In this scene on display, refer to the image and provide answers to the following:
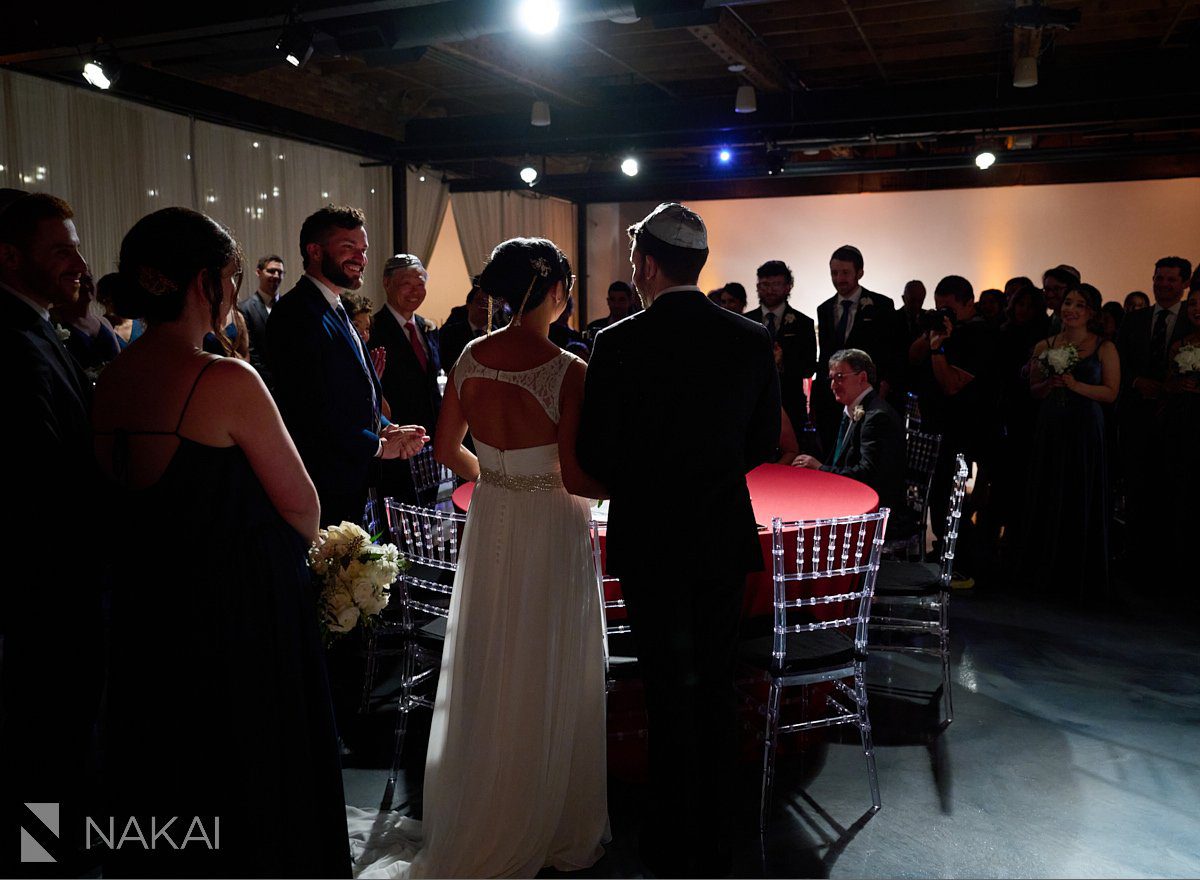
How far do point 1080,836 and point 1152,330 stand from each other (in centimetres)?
420

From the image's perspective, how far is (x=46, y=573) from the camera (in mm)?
2477

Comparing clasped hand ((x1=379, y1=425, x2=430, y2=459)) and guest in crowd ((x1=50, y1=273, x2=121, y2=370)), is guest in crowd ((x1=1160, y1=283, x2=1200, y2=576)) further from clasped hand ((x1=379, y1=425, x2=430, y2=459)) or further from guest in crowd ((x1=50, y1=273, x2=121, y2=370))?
guest in crowd ((x1=50, y1=273, x2=121, y2=370))

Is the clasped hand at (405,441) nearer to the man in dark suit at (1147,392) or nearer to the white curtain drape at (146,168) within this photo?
the man in dark suit at (1147,392)

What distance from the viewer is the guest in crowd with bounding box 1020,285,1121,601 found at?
17.5 ft

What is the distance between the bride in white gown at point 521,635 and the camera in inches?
99.7

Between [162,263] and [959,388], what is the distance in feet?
16.7

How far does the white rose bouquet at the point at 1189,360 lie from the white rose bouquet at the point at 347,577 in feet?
16.2

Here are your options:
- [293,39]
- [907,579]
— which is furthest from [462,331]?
[907,579]

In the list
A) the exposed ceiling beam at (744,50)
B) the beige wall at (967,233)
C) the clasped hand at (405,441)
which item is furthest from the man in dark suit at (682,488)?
the beige wall at (967,233)

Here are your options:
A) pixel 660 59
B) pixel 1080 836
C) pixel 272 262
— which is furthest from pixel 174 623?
pixel 660 59

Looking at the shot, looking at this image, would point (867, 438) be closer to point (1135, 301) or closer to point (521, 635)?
point (521, 635)

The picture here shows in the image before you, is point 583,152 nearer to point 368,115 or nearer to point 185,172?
point 368,115

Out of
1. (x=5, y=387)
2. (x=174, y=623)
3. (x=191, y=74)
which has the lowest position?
(x=174, y=623)

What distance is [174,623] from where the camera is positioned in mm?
1955
